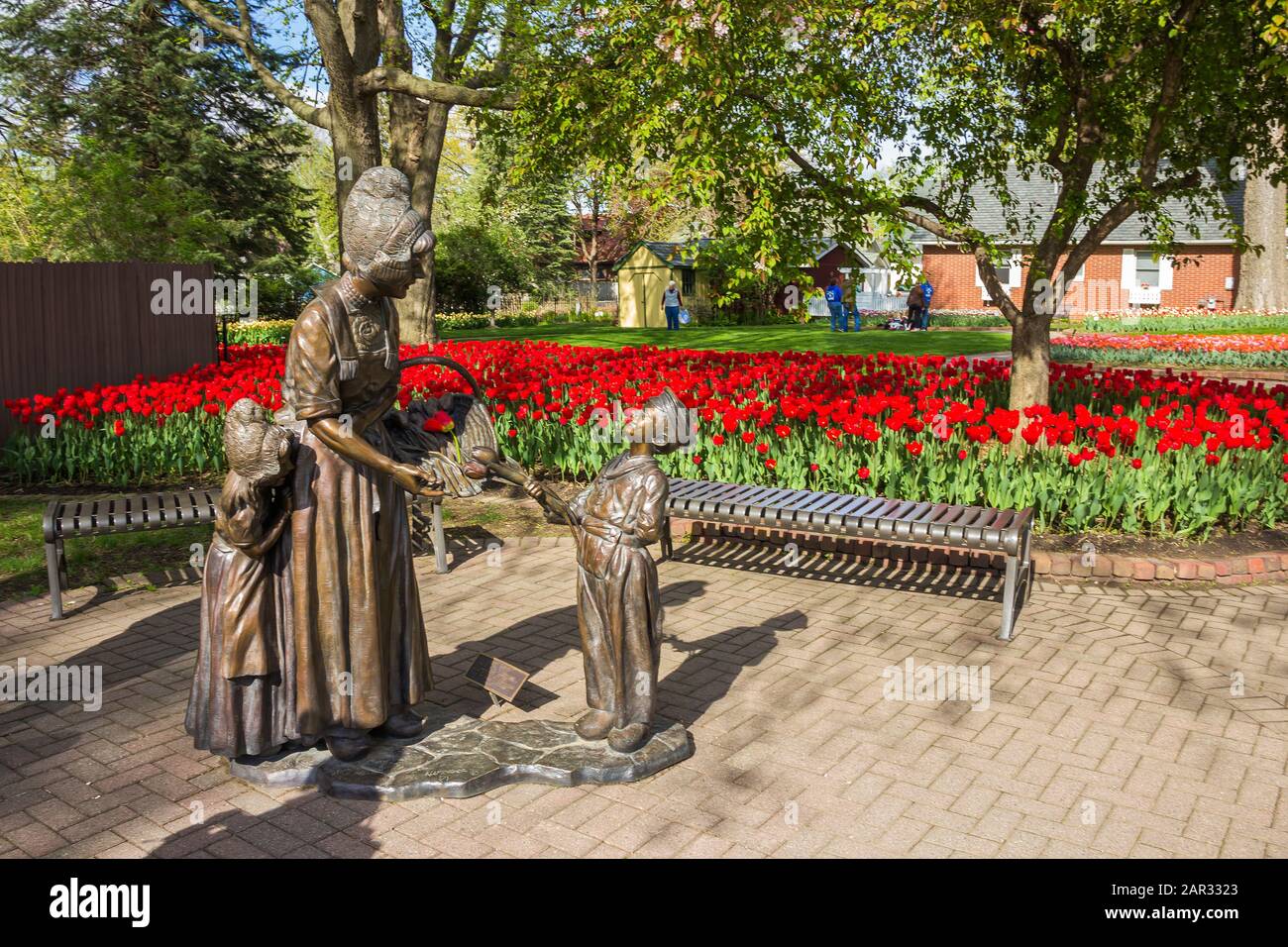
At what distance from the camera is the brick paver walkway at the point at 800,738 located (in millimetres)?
4129

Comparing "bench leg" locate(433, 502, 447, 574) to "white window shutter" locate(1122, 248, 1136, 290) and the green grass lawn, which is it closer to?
the green grass lawn

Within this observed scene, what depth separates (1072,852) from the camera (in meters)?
3.99

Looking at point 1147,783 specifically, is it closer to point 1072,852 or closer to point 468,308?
point 1072,852

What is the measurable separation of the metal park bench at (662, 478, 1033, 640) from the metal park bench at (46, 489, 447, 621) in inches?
132

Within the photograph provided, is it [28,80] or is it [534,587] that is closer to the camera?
[534,587]

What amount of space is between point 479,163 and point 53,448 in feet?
154

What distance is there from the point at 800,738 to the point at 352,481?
7.86ft

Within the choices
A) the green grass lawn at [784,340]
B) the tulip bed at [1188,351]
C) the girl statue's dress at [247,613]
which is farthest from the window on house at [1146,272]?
the girl statue's dress at [247,613]

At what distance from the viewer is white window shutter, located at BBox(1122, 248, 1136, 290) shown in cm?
3772

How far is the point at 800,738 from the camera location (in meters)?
5.06

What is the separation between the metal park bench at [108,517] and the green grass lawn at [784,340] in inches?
522

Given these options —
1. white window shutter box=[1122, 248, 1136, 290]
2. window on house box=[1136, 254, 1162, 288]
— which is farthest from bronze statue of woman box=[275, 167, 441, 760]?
window on house box=[1136, 254, 1162, 288]

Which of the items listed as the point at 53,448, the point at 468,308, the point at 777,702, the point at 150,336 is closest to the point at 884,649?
the point at 777,702

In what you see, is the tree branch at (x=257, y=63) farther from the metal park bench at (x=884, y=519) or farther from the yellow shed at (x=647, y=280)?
the yellow shed at (x=647, y=280)
